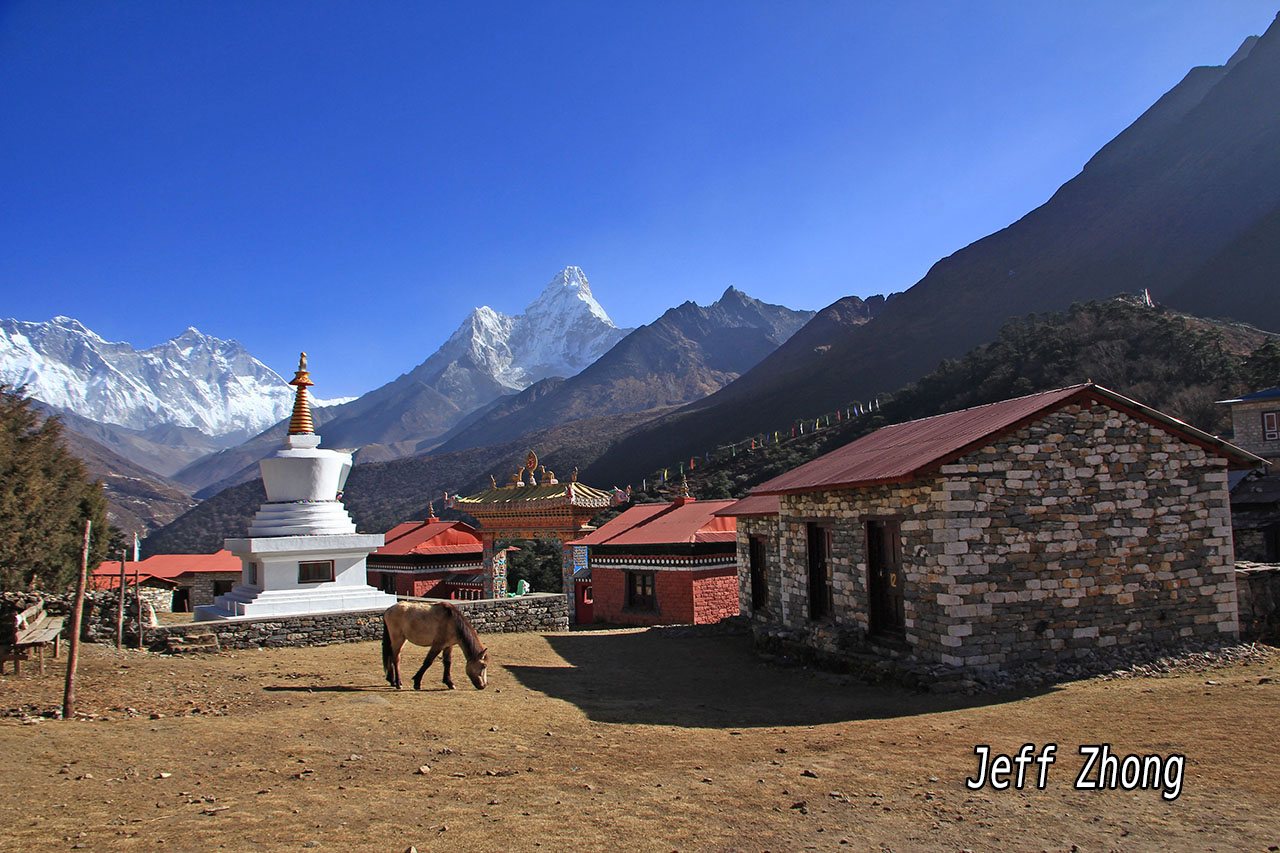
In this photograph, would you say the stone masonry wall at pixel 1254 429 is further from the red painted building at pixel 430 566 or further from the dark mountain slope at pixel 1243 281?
the dark mountain slope at pixel 1243 281

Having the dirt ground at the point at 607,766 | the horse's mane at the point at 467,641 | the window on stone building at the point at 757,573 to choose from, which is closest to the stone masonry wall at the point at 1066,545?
the dirt ground at the point at 607,766

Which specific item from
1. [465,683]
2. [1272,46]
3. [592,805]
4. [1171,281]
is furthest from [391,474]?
[1272,46]

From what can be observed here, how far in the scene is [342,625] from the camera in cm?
1686

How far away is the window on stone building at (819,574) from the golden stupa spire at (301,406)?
1247 centimetres

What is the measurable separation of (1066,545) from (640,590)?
15491 mm

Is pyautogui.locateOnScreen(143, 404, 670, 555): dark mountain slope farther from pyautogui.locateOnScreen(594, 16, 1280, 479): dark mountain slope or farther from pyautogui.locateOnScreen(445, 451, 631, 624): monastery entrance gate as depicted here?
pyautogui.locateOnScreen(445, 451, 631, 624): monastery entrance gate

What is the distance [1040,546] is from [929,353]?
82.0 meters

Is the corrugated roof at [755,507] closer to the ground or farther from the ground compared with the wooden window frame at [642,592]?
farther from the ground

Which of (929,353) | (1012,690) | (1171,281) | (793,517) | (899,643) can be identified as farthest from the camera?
(929,353)

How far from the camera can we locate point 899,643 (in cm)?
1228

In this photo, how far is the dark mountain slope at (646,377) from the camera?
159 metres

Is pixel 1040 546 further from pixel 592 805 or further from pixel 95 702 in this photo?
pixel 95 702

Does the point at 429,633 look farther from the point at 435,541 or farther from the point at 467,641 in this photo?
the point at 435,541

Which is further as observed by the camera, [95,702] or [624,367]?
[624,367]
